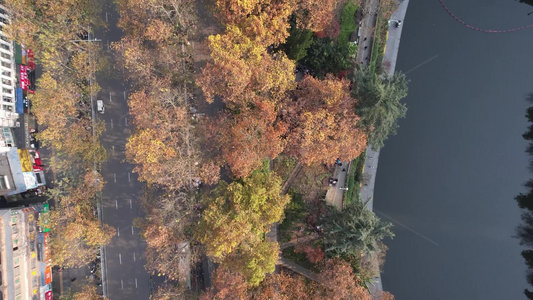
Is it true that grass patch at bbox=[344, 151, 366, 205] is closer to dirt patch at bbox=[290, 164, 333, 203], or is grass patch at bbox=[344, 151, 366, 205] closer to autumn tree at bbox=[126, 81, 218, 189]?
dirt patch at bbox=[290, 164, 333, 203]

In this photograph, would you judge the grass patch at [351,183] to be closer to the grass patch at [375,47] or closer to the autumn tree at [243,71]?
the grass patch at [375,47]

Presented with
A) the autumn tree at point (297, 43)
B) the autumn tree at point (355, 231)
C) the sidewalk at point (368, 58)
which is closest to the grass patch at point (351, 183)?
the sidewalk at point (368, 58)

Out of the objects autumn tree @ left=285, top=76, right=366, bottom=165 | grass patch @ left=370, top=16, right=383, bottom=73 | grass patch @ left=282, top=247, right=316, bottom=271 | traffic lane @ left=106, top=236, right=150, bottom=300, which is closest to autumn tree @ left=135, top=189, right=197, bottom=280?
traffic lane @ left=106, top=236, right=150, bottom=300

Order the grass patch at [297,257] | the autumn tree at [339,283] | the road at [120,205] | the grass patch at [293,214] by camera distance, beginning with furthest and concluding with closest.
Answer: the road at [120,205] → the grass patch at [297,257] → the grass patch at [293,214] → the autumn tree at [339,283]

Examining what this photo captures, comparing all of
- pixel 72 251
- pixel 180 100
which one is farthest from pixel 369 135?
pixel 72 251

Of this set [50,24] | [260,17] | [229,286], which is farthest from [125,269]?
[260,17]

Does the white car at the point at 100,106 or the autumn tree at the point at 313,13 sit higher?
the autumn tree at the point at 313,13

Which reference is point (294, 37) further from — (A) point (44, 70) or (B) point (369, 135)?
(A) point (44, 70)
